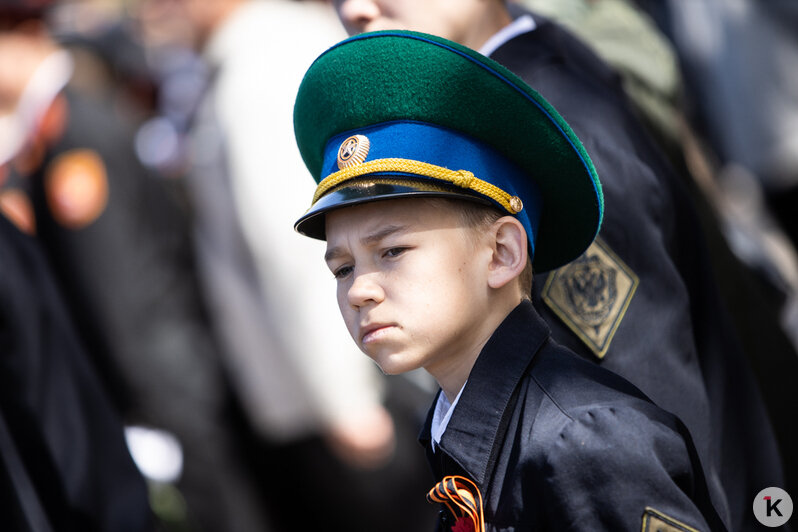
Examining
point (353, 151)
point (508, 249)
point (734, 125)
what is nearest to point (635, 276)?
point (508, 249)

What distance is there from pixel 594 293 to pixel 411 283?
0.56 meters

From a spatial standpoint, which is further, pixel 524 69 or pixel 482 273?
pixel 524 69

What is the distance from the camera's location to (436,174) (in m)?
1.92

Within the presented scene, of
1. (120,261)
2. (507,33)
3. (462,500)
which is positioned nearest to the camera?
(462,500)

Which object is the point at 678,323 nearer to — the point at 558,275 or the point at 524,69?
the point at 558,275

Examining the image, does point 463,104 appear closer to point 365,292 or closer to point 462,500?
point 365,292

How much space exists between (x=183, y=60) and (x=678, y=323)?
4.74 metres

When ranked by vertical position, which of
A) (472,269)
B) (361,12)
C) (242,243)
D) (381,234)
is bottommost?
(472,269)

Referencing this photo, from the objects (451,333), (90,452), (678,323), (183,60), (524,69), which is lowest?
(678,323)

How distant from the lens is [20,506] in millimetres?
2957

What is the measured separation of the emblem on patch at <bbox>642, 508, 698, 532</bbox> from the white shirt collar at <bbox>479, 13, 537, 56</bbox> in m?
1.19

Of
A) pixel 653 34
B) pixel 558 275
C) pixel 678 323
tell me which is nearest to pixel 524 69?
pixel 558 275

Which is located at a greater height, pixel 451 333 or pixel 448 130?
pixel 448 130

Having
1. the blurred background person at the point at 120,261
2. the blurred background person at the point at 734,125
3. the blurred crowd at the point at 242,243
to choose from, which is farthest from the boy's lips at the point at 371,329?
the blurred background person at the point at 120,261
